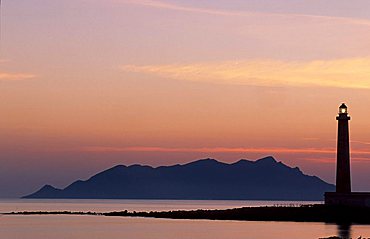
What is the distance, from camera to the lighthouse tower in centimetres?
7419

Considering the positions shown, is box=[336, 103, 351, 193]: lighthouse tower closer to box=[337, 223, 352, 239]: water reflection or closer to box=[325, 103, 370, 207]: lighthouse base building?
box=[325, 103, 370, 207]: lighthouse base building

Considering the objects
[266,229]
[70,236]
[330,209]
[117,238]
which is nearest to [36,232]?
[70,236]

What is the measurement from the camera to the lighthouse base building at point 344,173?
74.2m

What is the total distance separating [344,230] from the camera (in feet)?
222

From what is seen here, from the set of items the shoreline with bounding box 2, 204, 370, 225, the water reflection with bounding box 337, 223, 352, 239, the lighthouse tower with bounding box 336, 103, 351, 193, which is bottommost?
the water reflection with bounding box 337, 223, 352, 239

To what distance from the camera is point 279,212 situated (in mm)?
85812

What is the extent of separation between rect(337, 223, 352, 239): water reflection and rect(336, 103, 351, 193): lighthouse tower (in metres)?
4.33

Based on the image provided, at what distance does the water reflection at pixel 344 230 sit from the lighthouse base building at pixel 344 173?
4.24 m

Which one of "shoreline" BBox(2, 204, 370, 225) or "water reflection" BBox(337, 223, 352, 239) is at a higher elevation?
"shoreline" BBox(2, 204, 370, 225)

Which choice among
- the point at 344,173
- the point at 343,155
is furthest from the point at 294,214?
the point at 343,155

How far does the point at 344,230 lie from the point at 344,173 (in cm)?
809

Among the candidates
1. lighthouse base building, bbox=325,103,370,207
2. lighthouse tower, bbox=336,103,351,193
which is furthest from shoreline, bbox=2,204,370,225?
lighthouse tower, bbox=336,103,351,193

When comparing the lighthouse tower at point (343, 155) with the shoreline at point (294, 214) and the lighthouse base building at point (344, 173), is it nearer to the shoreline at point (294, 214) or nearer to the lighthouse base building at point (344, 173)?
the lighthouse base building at point (344, 173)

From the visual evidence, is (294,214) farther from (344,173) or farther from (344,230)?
(344,230)
